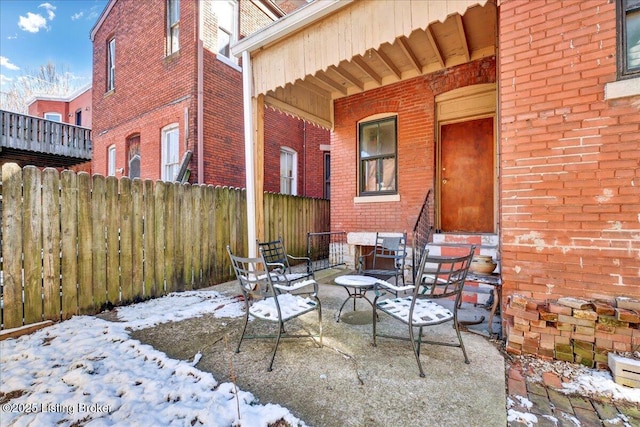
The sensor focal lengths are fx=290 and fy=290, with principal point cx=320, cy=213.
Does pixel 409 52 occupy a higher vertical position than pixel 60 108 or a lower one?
lower

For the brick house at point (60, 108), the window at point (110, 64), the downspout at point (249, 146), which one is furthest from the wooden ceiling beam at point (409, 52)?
the brick house at point (60, 108)

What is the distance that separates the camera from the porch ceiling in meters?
3.38

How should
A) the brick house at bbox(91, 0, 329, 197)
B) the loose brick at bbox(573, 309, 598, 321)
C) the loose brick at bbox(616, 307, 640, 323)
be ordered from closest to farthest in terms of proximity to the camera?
the loose brick at bbox(616, 307, 640, 323)
the loose brick at bbox(573, 309, 598, 321)
the brick house at bbox(91, 0, 329, 197)

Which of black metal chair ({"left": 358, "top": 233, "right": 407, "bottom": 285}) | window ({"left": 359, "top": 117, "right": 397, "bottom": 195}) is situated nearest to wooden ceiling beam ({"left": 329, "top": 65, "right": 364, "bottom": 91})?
window ({"left": 359, "top": 117, "right": 397, "bottom": 195})

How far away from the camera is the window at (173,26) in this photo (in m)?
8.42

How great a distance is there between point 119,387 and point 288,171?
30.4 ft

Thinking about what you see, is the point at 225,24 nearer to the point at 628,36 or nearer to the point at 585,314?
the point at 628,36

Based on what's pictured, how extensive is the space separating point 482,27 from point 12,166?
6406mm

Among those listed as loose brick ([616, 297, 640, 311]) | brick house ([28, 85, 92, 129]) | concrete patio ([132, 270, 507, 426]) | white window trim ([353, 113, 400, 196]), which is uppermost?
brick house ([28, 85, 92, 129])

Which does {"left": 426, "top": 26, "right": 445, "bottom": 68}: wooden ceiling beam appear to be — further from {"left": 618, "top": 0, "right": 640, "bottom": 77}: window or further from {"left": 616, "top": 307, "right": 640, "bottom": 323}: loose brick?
{"left": 616, "top": 307, "right": 640, "bottom": 323}: loose brick

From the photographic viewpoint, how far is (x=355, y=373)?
233cm

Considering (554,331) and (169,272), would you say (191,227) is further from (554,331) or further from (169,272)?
(554,331)

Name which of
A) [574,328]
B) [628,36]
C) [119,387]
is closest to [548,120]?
[628,36]

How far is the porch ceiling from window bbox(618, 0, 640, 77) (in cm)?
113
